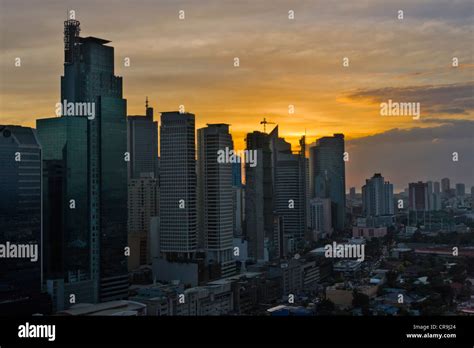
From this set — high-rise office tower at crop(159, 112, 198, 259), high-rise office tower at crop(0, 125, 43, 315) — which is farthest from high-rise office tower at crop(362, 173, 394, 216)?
high-rise office tower at crop(0, 125, 43, 315)

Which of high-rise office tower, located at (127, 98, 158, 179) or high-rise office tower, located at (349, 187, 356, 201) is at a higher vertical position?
high-rise office tower, located at (127, 98, 158, 179)

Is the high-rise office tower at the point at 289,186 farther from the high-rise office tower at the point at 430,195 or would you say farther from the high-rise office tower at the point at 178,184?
the high-rise office tower at the point at 430,195

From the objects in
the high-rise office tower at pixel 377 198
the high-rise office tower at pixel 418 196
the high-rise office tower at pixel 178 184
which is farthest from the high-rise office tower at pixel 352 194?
the high-rise office tower at pixel 178 184

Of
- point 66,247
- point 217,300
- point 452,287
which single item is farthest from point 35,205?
point 452,287

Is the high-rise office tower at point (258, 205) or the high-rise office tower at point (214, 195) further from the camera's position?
the high-rise office tower at point (258, 205)

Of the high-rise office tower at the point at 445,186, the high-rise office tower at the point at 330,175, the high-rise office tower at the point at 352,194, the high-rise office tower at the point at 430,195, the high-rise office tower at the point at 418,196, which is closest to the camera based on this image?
the high-rise office tower at the point at 445,186

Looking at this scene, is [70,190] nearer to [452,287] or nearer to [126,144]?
[126,144]

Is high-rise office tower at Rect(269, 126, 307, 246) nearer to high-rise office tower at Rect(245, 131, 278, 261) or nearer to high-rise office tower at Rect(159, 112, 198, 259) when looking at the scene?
high-rise office tower at Rect(245, 131, 278, 261)
